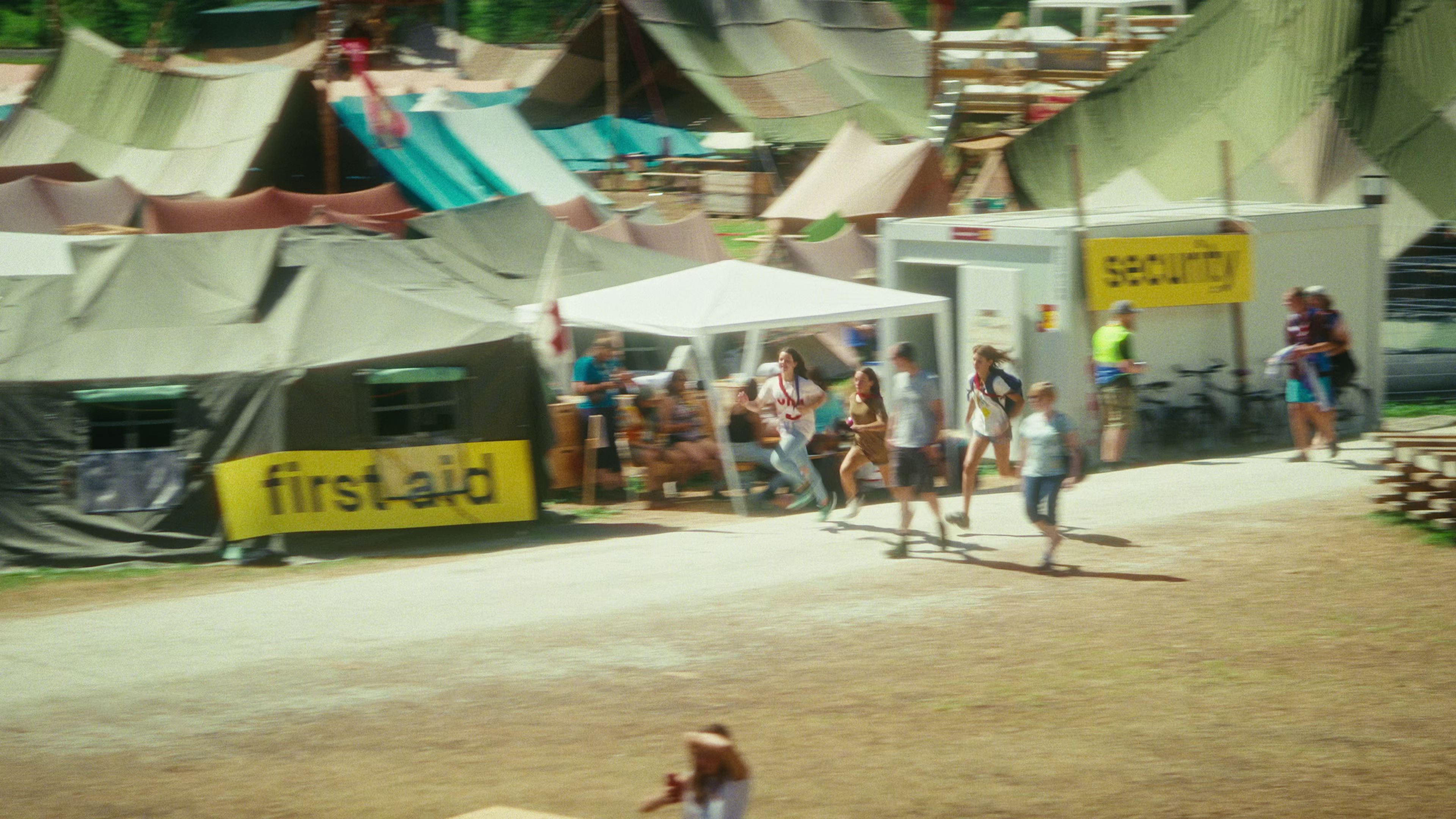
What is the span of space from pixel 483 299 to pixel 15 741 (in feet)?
28.0

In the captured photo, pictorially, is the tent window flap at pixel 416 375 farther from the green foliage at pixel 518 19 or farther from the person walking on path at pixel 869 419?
the green foliage at pixel 518 19

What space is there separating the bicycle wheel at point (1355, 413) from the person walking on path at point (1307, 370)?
6.12 ft

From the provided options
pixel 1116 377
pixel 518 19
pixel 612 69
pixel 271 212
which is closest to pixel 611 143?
pixel 612 69

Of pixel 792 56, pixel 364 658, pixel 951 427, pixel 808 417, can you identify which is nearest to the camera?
pixel 364 658

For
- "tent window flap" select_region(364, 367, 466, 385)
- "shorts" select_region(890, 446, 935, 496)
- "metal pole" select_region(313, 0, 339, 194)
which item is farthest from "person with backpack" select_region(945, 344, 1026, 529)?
"metal pole" select_region(313, 0, 339, 194)

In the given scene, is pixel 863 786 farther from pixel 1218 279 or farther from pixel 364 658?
pixel 1218 279

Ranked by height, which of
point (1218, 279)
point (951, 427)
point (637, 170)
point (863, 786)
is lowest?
point (863, 786)

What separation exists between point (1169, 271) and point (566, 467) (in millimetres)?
6439

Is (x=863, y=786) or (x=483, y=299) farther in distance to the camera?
(x=483, y=299)

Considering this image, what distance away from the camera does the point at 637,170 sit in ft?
112

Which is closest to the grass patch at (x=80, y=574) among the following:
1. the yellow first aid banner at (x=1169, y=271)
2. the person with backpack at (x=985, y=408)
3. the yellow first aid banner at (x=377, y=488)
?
the yellow first aid banner at (x=377, y=488)

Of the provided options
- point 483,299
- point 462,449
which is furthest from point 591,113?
Result: point 462,449

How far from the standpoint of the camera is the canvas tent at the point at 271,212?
Result: 21.5 metres

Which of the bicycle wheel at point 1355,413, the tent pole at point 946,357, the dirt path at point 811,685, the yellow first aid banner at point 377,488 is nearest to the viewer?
the dirt path at point 811,685
